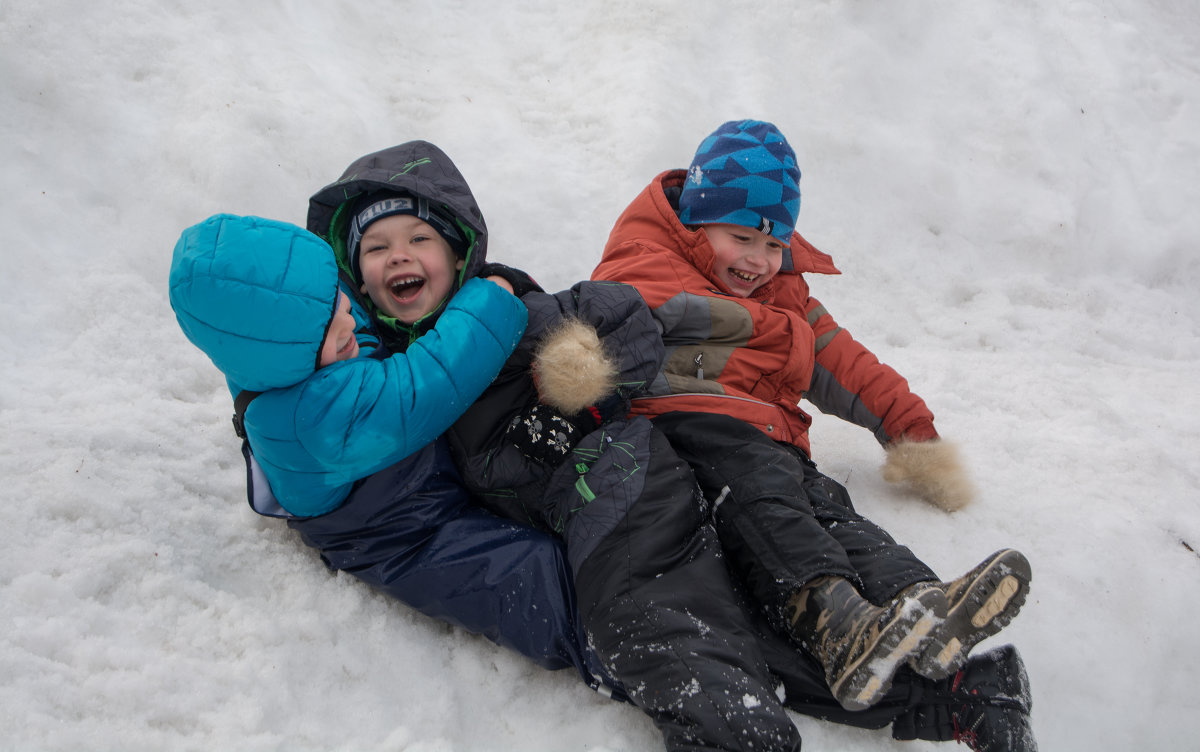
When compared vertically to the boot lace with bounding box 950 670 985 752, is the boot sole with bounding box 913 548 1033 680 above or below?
above

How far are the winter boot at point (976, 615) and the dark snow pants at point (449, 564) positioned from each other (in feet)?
2.55

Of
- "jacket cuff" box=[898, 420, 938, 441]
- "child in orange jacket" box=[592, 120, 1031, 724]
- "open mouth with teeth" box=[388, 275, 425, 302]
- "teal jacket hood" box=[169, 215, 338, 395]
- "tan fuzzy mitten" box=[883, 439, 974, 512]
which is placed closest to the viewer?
A: "teal jacket hood" box=[169, 215, 338, 395]

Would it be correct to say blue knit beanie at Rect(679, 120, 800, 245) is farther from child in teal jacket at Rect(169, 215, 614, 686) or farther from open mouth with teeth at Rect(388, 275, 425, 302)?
open mouth with teeth at Rect(388, 275, 425, 302)

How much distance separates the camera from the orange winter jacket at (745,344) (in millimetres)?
2424

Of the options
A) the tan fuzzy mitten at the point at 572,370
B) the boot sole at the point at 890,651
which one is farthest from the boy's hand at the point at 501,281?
the boot sole at the point at 890,651

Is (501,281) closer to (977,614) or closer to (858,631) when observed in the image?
(858,631)

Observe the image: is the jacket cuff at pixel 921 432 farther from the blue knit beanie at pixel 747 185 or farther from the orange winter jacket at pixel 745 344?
the blue knit beanie at pixel 747 185

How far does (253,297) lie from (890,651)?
61.9 inches

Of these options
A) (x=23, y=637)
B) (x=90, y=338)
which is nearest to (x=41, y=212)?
(x=90, y=338)

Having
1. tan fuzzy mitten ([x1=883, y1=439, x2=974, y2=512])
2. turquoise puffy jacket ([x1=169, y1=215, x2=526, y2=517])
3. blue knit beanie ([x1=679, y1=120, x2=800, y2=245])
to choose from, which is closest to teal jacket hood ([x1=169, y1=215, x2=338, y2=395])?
turquoise puffy jacket ([x1=169, y1=215, x2=526, y2=517])

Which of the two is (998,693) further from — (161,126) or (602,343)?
(161,126)

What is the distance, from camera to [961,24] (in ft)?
16.3

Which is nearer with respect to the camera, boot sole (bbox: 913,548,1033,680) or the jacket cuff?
boot sole (bbox: 913,548,1033,680)

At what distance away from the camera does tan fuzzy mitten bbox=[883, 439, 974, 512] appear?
104 inches
